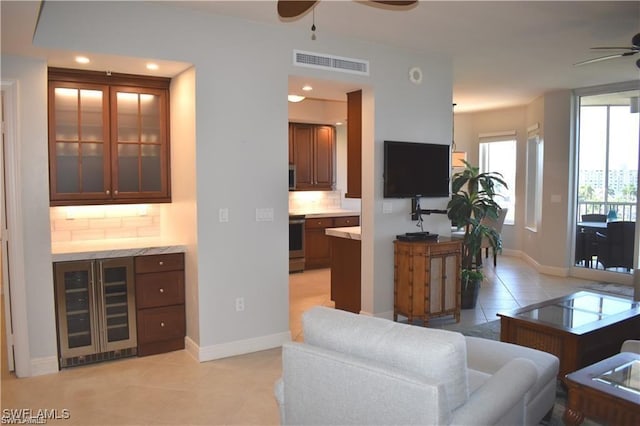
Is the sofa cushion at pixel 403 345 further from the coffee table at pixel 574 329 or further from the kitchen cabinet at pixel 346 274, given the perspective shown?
the kitchen cabinet at pixel 346 274

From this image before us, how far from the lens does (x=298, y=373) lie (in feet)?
6.55

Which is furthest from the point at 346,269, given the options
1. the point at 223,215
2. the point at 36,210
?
the point at 36,210

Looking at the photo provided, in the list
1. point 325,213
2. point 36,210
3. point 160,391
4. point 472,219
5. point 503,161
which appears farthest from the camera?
point 503,161

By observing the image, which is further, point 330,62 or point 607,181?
point 607,181

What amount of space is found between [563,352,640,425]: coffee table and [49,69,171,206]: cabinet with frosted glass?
3.56 meters

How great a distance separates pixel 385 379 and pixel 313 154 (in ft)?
22.3

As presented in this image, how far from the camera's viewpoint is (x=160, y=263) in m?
4.15

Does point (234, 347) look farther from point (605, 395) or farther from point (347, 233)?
point (605, 395)

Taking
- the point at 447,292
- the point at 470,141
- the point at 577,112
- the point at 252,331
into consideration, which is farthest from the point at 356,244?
the point at 470,141

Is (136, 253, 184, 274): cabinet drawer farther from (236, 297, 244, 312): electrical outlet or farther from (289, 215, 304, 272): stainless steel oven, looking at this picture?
(289, 215, 304, 272): stainless steel oven

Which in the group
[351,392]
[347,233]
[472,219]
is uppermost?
[472,219]

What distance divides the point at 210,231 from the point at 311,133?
15.0ft

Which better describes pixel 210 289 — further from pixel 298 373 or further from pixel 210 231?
pixel 298 373

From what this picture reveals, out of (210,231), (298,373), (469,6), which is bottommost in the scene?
(298,373)
